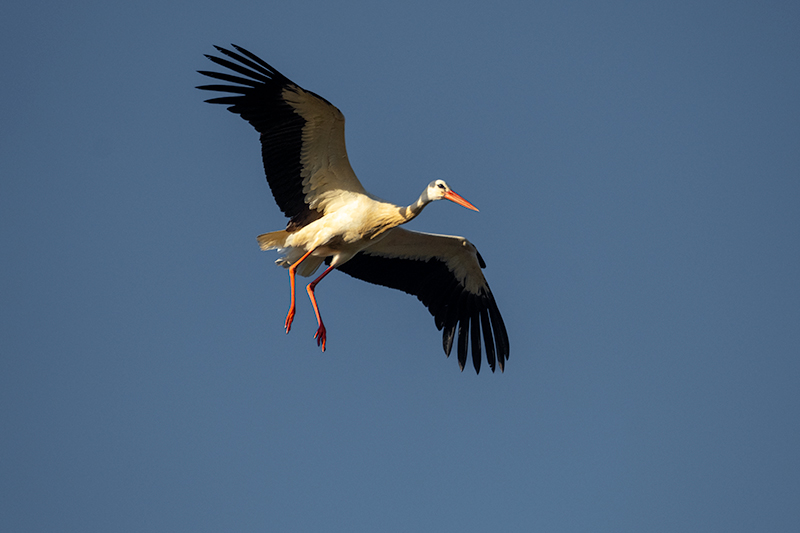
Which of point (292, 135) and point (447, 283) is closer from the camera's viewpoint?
point (292, 135)

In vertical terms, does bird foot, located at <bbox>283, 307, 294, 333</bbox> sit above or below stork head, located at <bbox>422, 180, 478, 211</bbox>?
below

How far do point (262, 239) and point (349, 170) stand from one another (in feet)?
4.51

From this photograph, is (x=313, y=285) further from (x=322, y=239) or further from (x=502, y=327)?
(x=502, y=327)

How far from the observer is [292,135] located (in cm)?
1086

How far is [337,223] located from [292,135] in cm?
115

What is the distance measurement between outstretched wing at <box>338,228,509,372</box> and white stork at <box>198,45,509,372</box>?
0.01m

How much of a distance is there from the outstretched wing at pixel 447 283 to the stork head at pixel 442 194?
164 centimetres

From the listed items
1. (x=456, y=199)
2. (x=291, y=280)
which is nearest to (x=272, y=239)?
(x=291, y=280)

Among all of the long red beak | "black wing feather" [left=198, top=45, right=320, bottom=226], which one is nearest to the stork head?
the long red beak

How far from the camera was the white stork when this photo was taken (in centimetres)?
1062

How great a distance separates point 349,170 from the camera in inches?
440

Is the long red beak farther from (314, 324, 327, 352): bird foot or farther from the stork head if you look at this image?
(314, 324, 327, 352): bird foot

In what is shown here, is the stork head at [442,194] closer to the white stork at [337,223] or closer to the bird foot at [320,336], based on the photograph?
the white stork at [337,223]

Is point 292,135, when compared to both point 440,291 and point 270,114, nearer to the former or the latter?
point 270,114
